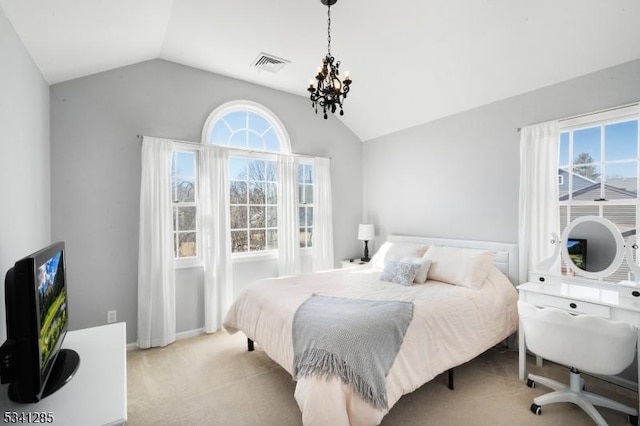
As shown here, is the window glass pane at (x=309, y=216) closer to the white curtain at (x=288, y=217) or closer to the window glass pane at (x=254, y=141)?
the white curtain at (x=288, y=217)

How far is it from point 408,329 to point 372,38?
8.51 ft

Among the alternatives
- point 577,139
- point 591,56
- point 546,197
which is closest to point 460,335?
point 546,197

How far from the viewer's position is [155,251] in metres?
3.08

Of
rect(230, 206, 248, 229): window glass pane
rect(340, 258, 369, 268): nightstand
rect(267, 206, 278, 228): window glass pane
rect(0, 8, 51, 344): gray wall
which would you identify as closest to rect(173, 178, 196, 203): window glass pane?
rect(230, 206, 248, 229): window glass pane

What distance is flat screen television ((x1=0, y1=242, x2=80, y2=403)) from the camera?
42.8 inches

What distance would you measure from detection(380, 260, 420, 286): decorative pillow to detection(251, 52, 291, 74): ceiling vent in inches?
97.6

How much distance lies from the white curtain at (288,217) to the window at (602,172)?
2.84 meters

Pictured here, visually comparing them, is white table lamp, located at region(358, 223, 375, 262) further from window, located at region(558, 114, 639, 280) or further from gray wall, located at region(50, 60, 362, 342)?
window, located at region(558, 114, 639, 280)

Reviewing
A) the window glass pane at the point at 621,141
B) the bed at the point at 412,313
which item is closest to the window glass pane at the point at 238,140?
the bed at the point at 412,313

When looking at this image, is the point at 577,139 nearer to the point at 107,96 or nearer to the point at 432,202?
the point at 432,202

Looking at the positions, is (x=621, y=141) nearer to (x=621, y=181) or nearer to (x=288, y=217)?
(x=621, y=181)

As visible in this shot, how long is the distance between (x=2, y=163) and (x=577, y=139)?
4.19 metres

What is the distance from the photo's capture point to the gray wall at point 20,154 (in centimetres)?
164

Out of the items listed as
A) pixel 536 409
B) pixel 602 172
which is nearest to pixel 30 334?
pixel 536 409
